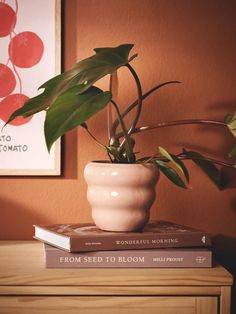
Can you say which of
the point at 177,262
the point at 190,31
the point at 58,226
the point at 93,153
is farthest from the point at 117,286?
the point at 190,31

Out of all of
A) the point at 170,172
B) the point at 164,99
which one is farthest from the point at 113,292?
the point at 164,99

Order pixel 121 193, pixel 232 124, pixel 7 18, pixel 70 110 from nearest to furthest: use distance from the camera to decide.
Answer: pixel 70 110 < pixel 121 193 < pixel 232 124 < pixel 7 18

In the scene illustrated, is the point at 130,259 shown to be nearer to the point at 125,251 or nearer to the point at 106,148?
the point at 125,251

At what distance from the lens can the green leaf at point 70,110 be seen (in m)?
1.05

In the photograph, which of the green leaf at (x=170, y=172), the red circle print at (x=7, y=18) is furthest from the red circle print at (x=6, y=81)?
the green leaf at (x=170, y=172)

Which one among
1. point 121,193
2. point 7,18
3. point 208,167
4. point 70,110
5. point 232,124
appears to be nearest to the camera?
point 70,110

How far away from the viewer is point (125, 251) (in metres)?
1.16

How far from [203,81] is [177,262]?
2.31ft

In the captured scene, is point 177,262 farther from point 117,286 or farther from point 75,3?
point 75,3

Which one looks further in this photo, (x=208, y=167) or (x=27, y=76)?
(x=27, y=76)

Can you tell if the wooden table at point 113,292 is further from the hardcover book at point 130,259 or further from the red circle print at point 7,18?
the red circle print at point 7,18

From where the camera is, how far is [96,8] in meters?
1.60

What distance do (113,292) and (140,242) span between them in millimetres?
150

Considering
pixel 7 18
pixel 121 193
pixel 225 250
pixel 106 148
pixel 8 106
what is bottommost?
pixel 225 250
